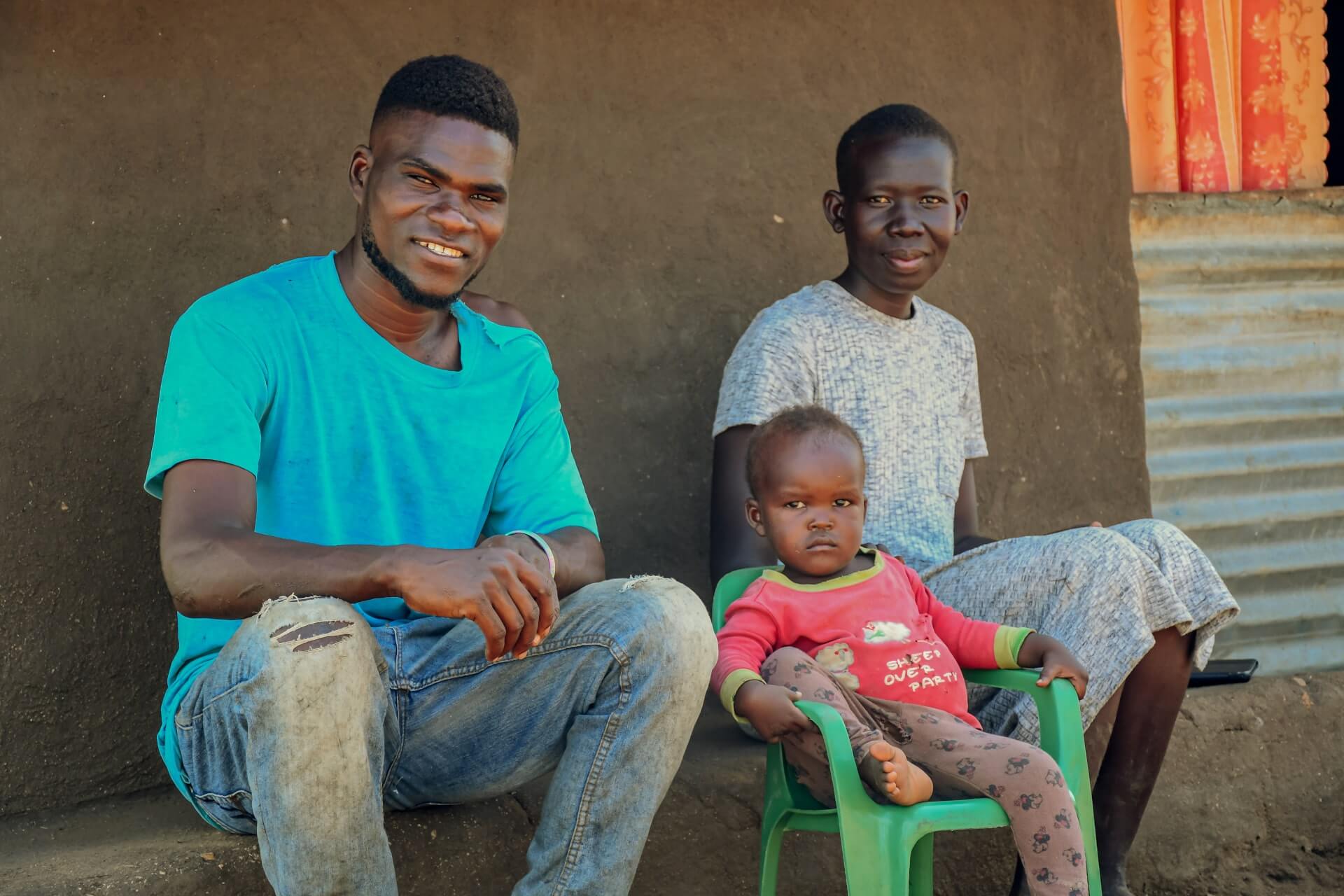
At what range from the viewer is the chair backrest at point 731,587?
2865mm

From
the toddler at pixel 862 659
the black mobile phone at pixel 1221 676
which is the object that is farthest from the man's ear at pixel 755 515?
the black mobile phone at pixel 1221 676

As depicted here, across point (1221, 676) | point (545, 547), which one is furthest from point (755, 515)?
point (1221, 676)

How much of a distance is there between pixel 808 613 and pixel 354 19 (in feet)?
5.52

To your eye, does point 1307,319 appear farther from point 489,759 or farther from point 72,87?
point 72,87

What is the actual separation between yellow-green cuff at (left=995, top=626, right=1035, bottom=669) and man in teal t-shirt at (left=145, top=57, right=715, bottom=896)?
657mm

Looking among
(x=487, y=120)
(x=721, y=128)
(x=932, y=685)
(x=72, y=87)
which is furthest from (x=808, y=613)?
(x=72, y=87)

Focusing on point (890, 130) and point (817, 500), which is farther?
point (890, 130)

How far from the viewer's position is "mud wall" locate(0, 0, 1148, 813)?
2.92m

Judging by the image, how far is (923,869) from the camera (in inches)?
106

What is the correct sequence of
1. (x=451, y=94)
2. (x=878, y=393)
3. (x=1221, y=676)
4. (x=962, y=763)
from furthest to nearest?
(x=1221, y=676) < (x=878, y=393) < (x=451, y=94) < (x=962, y=763)

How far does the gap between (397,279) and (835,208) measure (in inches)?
51.0

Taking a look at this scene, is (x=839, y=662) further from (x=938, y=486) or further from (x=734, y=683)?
(x=938, y=486)

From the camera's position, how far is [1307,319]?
458cm

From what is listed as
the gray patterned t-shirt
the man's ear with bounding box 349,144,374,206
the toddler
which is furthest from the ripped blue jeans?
the gray patterned t-shirt
